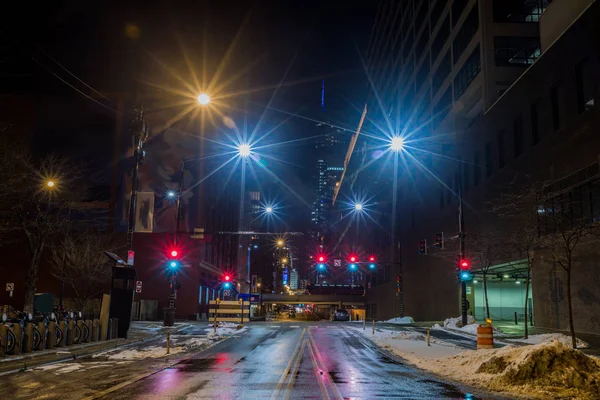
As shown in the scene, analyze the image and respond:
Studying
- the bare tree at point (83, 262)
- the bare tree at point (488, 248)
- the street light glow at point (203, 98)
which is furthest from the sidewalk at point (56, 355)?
the bare tree at point (488, 248)

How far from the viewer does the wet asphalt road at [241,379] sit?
10430mm

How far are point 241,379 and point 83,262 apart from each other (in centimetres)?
3041

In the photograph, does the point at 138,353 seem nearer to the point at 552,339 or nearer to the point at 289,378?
the point at 289,378

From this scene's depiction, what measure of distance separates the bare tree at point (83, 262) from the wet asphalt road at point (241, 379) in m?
23.8

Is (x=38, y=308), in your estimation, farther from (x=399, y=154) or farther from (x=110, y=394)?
(x=399, y=154)

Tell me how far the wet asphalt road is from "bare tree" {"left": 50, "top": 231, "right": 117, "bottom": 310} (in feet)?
78.2

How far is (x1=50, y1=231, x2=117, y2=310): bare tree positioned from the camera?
129 ft

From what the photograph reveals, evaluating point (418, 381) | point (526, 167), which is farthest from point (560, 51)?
point (418, 381)

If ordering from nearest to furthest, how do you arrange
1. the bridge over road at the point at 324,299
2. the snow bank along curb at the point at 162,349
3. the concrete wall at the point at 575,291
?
the snow bank along curb at the point at 162,349 → the concrete wall at the point at 575,291 → the bridge over road at the point at 324,299

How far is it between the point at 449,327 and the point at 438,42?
118 feet

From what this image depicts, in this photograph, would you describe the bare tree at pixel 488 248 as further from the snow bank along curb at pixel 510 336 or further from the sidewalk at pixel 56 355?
the sidewalk at pixel 56 355

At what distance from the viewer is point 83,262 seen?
38938 mm

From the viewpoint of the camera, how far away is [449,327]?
→ 123ft

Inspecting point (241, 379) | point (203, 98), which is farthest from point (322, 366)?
point (203, 98)
